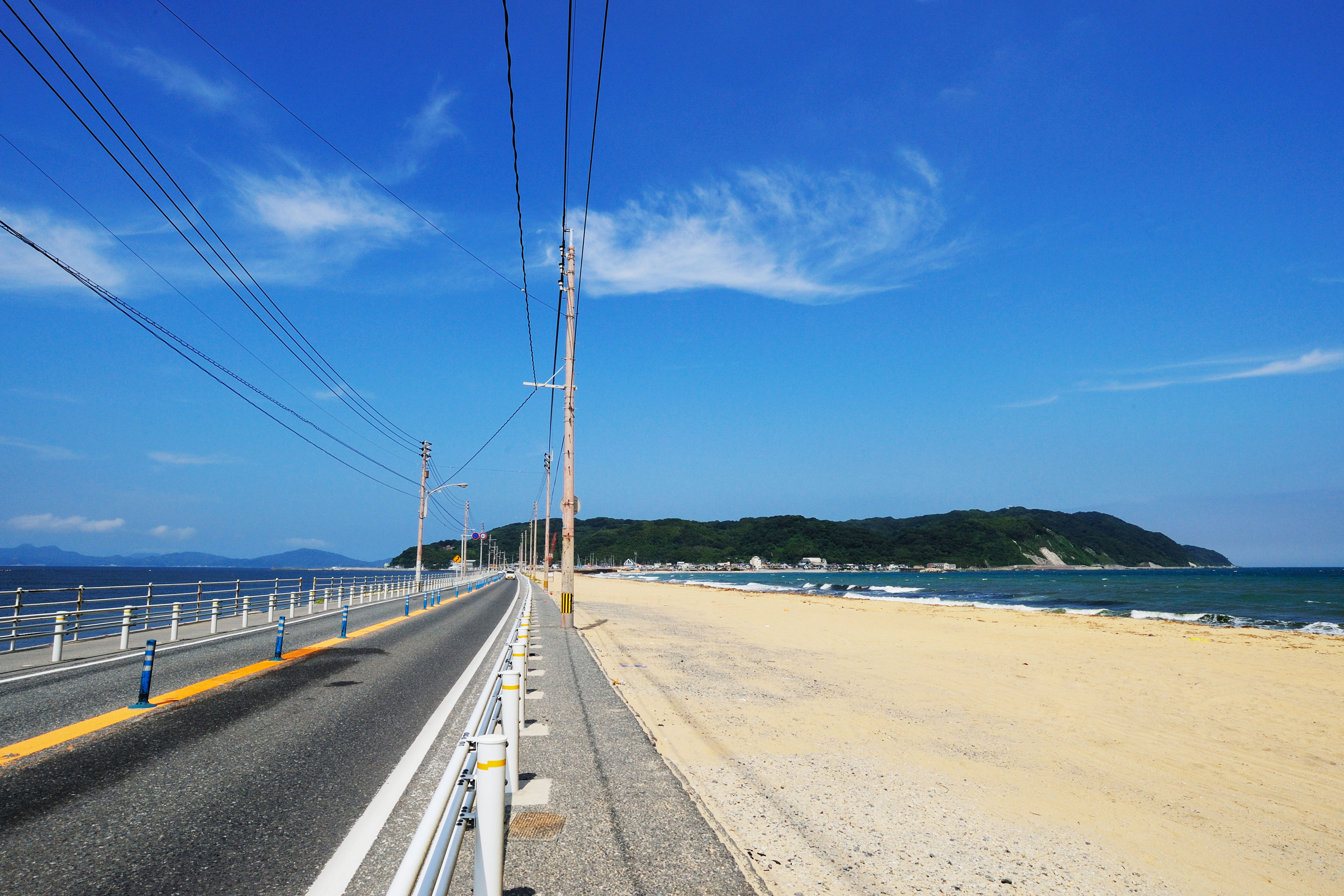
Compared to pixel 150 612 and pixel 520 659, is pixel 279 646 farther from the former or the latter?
pixel 520 659

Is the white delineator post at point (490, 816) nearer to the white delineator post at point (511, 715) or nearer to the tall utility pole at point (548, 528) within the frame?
the white delineator post at point (511, 715)

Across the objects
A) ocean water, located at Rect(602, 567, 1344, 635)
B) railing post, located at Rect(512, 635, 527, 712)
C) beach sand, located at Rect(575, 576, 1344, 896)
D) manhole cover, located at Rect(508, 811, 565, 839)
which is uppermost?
railing post, located at Rect(512, 635, 527, 712)

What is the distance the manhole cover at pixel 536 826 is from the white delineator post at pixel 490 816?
1.73 m

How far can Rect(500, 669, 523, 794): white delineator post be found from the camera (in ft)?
17.8

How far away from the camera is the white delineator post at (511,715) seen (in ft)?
17.8

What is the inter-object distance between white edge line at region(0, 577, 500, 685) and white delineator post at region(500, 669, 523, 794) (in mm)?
8996

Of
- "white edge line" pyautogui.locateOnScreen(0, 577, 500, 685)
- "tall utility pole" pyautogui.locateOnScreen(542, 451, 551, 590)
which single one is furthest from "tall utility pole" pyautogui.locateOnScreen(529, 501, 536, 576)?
"white edge line" pyautogui.locateOnScreen(0, 577, 500, 685)

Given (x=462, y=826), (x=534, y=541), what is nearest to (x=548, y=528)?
(x=534, y=541)

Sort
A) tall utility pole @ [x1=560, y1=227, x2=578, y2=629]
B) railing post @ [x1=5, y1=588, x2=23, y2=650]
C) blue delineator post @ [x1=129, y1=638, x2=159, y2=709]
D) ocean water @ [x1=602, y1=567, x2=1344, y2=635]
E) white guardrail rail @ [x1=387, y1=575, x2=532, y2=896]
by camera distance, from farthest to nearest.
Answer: ocean water @ [x1=602, y1=567, x2=1344, y2=635]
tall utility pole @ [x1=560, y1=227, x2=578, y2=629]
railing post @ [x1=5, y1=588, x2=23, y2=650]
blue delineator post @ [x1=129, y1=638, x2=159, y2=709]
white guardrail rail @ [x1=387, y1=575, x2=532, y2=896]

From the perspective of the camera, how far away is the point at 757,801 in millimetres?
5988

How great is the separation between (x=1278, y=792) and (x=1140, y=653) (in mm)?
14809

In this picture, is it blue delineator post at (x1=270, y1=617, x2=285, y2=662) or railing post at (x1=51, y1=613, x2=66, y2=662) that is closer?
railing post at (x1=51, y1=613, x2=66, y2=662)

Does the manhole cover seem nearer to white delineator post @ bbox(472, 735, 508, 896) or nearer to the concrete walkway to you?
the concrete walkway

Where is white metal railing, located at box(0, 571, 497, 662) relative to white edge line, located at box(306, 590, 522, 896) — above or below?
above
